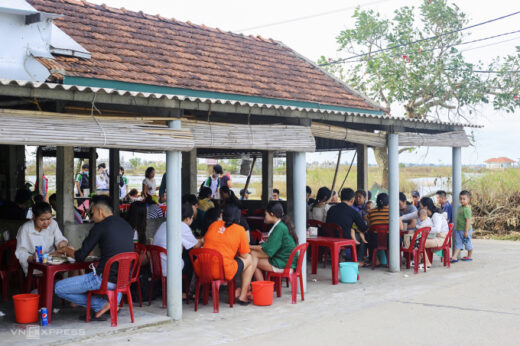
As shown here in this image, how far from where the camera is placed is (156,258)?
7.39 meters

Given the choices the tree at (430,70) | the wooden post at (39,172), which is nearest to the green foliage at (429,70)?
the tree at (430,70)

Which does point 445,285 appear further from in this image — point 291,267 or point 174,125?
point 174,125

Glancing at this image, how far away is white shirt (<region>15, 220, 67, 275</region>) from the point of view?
697 cm

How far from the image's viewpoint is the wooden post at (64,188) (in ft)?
26.3

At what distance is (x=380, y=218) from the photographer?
1038cm

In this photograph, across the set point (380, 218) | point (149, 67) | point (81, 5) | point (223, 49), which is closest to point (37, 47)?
point (149, 67)

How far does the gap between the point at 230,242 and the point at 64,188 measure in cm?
246

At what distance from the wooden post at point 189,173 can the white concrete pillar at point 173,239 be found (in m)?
3.99

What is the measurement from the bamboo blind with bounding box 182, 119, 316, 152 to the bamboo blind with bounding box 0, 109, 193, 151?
11.4 inches

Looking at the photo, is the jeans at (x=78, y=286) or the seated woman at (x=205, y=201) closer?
the jeans at (x=78, y=286)

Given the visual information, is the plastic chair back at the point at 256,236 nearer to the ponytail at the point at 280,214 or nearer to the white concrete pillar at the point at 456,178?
the ponytail at the point at 280,214

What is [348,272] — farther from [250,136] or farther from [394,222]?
[250,136]

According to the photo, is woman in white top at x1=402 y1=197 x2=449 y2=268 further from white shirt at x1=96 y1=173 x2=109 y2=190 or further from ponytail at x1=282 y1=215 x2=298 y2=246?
white shirt at x1=96 y1=173 x2=109 y2=190

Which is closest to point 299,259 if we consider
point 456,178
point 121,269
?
point 121,269
